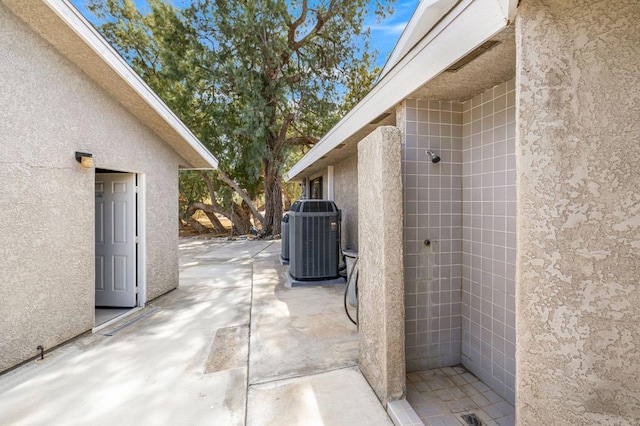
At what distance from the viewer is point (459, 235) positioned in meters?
2.90

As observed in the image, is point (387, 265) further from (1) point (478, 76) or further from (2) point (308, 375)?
(1) point (478, 76)

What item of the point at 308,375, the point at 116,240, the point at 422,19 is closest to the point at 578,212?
the point at 308,375

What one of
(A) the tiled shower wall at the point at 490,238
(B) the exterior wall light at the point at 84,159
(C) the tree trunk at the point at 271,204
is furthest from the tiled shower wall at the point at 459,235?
(C) the tree trunk at the point at 271,204

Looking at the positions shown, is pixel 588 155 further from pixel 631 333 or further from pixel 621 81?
pixel 631 333

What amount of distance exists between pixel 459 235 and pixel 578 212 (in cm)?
156

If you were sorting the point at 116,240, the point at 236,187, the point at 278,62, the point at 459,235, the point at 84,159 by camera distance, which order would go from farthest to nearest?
the point at 236,187, the point at 278,62, the point at 116,240, the point at 84,159, the point at 459,235

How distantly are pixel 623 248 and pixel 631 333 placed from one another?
40 cm

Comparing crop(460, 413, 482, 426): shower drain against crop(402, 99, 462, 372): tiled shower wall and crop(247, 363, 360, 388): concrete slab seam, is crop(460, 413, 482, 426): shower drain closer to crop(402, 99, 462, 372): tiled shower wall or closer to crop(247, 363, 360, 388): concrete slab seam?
crop(402, 99, 462, 372): tiled shower wall

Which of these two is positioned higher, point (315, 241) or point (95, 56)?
point (95, 56)

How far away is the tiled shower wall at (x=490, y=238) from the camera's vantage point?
94.0 inches

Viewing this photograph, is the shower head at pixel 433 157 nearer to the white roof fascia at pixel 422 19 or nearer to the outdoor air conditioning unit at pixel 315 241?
the white roof fascia at pixel 422 19

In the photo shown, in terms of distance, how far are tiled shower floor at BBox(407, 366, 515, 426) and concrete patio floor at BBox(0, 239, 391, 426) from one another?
38cm

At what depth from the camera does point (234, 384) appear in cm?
271

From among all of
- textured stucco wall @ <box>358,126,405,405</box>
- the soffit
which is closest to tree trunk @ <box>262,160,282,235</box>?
the soffit
